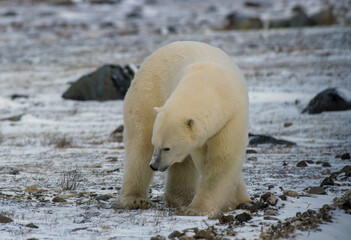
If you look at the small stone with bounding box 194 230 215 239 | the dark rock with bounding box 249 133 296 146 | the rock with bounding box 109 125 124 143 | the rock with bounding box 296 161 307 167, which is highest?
the small stone with bounding box 194 230 215 239

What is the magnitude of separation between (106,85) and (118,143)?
5957 mm

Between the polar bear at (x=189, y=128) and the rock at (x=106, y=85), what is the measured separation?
9.81m

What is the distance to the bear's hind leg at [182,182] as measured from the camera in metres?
5.96

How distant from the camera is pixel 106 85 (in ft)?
51.4

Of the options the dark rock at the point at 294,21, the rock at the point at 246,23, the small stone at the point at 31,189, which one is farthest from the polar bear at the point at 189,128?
the rock at the point at 246,23

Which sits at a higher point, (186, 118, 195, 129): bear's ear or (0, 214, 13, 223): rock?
(186, 118, 195, 129): bear's ear

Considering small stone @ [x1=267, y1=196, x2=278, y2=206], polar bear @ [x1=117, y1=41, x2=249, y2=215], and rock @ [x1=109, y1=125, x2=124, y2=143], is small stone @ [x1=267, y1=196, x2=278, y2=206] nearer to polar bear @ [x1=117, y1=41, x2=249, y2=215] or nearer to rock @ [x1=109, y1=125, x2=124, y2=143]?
polar bear @ [x1=117, y1=41, x2=249, y2=215]

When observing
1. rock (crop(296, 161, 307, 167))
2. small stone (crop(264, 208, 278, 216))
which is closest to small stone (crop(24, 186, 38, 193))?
small stone (crop(264, 208, 278, 216))

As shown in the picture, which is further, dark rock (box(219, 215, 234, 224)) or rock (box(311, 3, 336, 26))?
rock (box(311, 3, 336, 26))

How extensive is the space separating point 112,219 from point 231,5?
60665mm

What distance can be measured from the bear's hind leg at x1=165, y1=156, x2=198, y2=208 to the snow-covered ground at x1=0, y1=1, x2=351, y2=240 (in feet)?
1.23

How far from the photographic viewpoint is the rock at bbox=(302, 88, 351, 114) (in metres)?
11.9

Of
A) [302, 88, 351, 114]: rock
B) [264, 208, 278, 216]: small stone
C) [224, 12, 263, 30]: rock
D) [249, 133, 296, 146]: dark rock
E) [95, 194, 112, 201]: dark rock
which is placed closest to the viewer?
[264, 208, 278, 216]: small stone

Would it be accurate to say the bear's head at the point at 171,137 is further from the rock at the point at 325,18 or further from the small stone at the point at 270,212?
the rock at the point at 325,18
